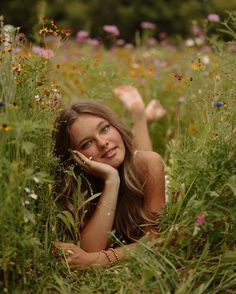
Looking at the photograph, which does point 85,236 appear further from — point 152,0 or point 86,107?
point 152,0

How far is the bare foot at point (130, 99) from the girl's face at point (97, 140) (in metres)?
1.25

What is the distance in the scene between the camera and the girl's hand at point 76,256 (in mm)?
→ 2336

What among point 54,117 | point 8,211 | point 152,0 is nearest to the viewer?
point 8,211

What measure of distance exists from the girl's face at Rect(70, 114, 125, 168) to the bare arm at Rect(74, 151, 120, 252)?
0.25ft

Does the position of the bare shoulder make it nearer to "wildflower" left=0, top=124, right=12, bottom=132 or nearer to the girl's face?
the girl's face

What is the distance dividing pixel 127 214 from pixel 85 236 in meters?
0.27

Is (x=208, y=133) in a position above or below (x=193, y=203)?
above

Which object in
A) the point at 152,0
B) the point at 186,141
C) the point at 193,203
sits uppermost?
the point at 152,0

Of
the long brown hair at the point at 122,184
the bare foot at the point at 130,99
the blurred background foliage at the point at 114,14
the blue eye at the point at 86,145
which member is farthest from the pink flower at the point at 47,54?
the blurred background foliage at the point at 114,14

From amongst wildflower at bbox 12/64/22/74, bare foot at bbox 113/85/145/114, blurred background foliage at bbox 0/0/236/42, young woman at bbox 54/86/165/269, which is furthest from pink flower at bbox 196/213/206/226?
blurred background foliage at bbox 0/0/236/42

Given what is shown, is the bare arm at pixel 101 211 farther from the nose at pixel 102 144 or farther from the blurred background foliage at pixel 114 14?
the blurred background foliage at pixel 114 14

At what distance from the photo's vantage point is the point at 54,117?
266cm

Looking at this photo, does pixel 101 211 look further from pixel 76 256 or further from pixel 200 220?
pixel 200 220

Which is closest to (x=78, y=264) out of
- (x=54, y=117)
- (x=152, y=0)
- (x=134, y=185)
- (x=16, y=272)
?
→ (x=16, y=272)
